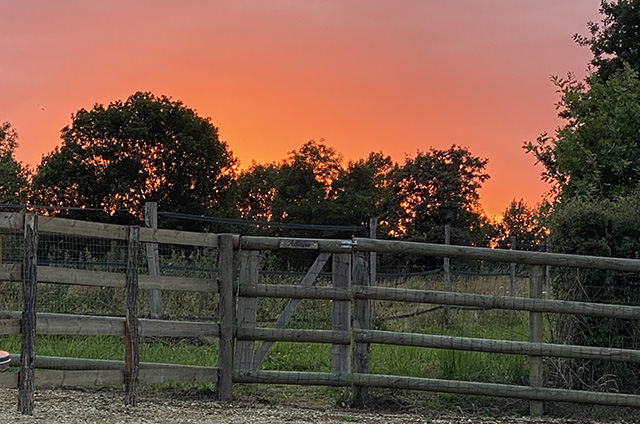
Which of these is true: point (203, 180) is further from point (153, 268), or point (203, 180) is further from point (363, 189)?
point (153, 268)

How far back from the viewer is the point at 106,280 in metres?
6.65

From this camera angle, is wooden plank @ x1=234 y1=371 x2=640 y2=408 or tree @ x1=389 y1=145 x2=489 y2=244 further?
tree @ x1=389 y1=145 x2=489 y2=244

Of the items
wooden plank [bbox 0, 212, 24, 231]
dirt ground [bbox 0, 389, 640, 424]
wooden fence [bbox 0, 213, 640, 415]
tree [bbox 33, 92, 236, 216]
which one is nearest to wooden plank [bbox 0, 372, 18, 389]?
dirt ground [bbox 0, 389, 640, 424]

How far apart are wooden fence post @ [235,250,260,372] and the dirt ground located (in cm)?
38

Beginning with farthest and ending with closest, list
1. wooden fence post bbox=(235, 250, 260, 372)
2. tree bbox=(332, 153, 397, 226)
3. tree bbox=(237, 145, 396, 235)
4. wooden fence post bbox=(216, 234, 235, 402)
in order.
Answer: tree bbox=(237, 145, 396, 235)
tree bbox=(332, 153, 397, 226)
wooden fence post bbox=(235, 250, 260, 372)
wooden fence post bbox=(216, 234, 235, 402)

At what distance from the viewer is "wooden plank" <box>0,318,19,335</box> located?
19.7ft

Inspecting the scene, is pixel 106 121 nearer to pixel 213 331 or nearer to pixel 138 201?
pixel 138 201

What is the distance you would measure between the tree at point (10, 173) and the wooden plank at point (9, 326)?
127 feet

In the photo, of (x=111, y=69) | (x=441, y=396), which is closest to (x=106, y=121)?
(x=111, y=69)

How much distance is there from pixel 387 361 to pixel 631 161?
557 centimetres

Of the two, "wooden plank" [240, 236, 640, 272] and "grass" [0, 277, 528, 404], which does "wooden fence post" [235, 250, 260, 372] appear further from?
"grass" [0, 277, 528, 404]

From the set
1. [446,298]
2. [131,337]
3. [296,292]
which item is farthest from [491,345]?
[131,337]

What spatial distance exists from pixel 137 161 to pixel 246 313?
33.0 metres

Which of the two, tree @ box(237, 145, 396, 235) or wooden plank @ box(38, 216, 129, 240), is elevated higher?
tree @ box(237, 145, 396, 235)
